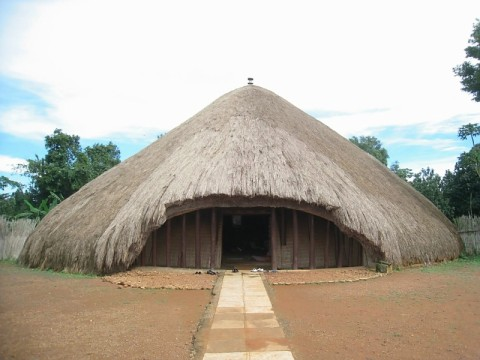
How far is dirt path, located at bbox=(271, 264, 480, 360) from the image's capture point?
5043mm

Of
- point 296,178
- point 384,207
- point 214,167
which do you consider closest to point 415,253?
point 384,207

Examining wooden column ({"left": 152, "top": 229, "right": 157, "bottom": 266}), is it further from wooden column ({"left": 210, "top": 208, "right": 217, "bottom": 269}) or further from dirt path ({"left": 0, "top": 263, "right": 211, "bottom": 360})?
dirt path ({"left": 0, "top": 263, "right": 211, "bottom": 360})

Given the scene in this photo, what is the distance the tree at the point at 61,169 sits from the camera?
2391 cm

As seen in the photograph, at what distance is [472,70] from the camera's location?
56.7ft

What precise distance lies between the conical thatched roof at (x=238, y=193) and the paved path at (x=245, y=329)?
3.16 meters

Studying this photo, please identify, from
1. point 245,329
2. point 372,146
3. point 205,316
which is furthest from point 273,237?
point 372,146

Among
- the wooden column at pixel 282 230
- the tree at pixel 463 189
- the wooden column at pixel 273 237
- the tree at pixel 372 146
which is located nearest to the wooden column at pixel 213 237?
the wooden column at pixel 273 237

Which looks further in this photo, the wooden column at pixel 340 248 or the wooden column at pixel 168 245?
the wooden column at pixel 340 248

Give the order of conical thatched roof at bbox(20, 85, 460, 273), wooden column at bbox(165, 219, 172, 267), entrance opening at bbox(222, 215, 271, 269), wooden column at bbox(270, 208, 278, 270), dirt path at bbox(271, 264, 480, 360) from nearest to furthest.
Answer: dirt path at bbox(271, 264, 480, 360) < conical thatched roof at bbox(20, 85, 460, 273) < wooden column at bbox(270, 208, 278, 270) < wooden column at bbox(165, 219, 172, 267) < entrance opening at bbox(222, 215, 271, 269)

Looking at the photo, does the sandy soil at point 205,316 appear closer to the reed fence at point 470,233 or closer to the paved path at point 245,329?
the paved path at point 245,329

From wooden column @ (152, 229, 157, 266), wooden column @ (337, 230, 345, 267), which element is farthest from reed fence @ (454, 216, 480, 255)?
wooden column @ (152, 229, 157, 266)

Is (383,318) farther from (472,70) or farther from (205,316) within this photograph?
(472,70)

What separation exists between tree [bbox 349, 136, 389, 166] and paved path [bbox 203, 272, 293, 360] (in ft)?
89.8

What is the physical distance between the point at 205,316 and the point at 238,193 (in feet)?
14.9
